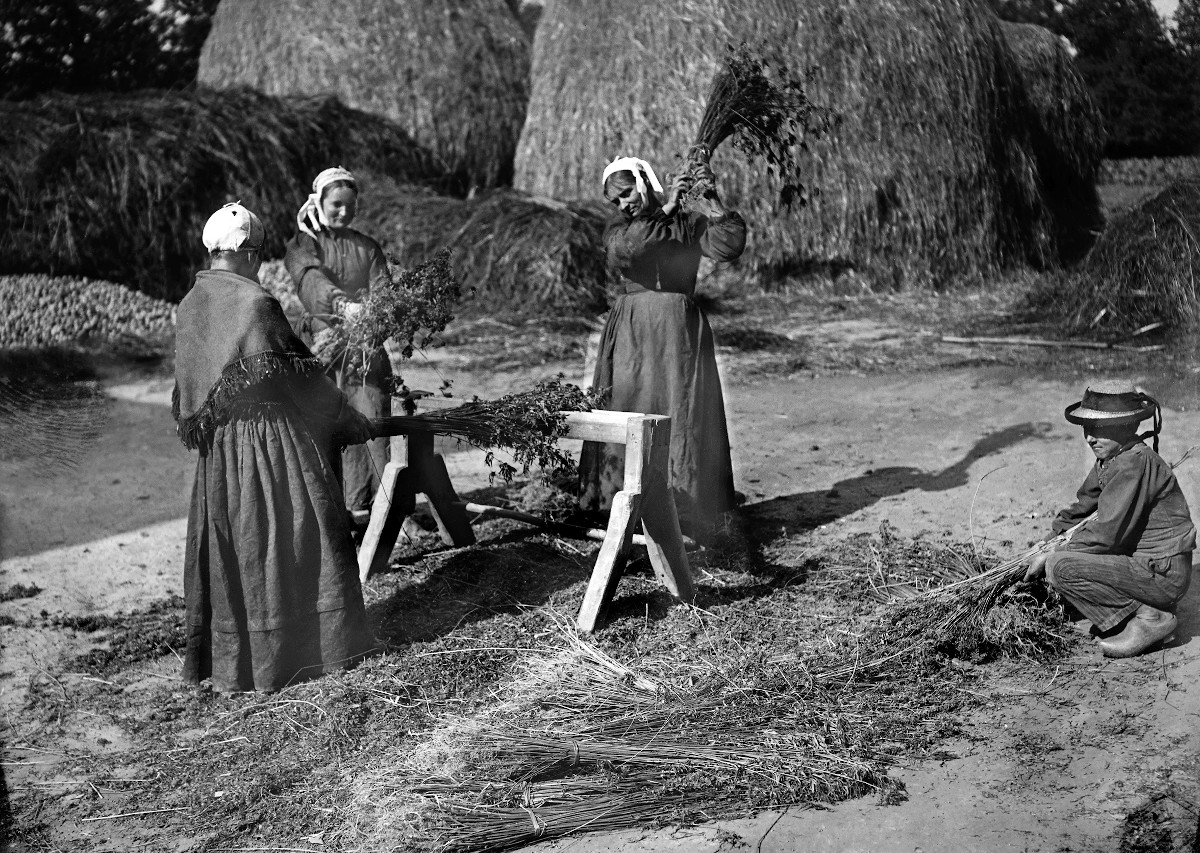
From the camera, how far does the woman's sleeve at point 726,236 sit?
184 inches

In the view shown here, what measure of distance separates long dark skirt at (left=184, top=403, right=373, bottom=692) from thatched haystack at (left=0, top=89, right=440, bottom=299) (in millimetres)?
6964

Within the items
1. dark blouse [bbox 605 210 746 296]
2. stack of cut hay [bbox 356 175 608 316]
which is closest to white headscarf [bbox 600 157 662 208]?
dark blouse [bbox 605 210 746 296]

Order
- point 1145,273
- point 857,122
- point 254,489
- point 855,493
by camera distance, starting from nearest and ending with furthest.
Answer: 1. point 254,489
2. point 855,493
3. point 1145,273
4. point 857,122

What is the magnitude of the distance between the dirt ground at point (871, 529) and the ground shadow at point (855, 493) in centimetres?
2

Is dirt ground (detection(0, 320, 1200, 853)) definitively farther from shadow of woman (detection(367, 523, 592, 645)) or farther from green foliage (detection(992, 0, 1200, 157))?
green foliage (detection(992, 0, 1200, 157))

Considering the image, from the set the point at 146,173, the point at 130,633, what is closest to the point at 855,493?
the point at 130,633

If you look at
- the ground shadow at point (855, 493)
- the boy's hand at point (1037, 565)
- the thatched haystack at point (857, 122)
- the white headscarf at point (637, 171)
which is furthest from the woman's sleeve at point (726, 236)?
the thatched haystack at point (857, 122)

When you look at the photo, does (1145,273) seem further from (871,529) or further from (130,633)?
(130,633)

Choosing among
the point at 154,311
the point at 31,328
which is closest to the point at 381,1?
the point at 154,311

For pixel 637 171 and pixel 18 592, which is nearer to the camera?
pixel 637 171

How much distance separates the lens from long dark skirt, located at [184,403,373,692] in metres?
3.82

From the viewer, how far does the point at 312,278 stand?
5066mm

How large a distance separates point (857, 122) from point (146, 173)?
656 centimetres

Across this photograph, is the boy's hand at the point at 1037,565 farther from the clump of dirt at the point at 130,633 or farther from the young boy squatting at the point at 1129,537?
the clump of dirt at the point at 130,633
